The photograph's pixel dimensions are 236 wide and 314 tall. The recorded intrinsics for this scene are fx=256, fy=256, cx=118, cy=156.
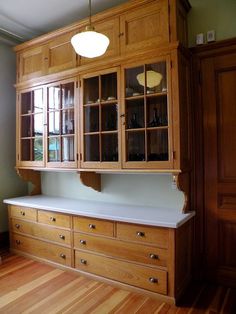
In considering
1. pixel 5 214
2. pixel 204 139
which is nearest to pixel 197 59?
pixel 204 139

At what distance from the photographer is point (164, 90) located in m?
2.24

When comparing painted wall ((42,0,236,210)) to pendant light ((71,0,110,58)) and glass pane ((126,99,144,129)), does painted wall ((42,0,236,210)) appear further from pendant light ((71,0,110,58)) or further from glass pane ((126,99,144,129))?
pendant light ((71,0,110,58))

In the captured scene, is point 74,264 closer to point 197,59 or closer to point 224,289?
point 224,289

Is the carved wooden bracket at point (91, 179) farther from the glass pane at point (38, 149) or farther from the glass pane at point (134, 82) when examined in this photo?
the glass pane at point (134, 82)

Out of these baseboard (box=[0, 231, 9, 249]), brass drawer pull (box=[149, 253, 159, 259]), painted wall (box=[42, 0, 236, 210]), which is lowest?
baseboard (box=[0, 231, 9, 249])

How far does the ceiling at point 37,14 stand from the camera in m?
2.72

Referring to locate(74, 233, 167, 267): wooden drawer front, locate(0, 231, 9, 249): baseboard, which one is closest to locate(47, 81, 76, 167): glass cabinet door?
locate(74, 233, 167, 267): wooden drawer front

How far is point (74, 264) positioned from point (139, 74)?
198cm

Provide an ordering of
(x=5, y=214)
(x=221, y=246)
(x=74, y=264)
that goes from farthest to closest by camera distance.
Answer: (x=5, y=214) < (x=74, y=264) < (x=221, y=246)

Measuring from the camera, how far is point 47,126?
9.82 ft

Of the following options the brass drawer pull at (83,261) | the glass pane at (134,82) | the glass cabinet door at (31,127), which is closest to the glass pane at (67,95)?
the glass cabinet door at (31,127)

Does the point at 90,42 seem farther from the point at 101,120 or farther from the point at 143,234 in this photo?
the point at 143,234

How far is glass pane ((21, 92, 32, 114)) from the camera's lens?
321 cm

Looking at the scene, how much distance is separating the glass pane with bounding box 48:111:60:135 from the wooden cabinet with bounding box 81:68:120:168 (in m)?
0.39
